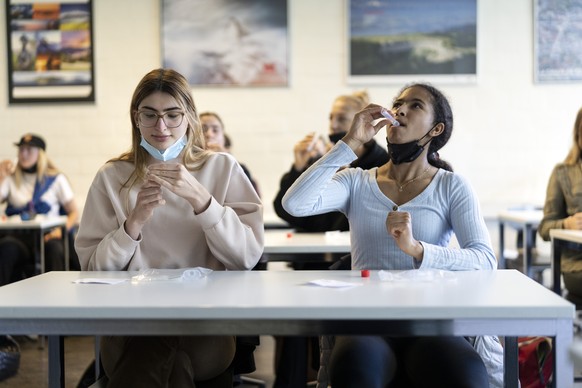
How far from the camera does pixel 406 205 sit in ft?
7.48

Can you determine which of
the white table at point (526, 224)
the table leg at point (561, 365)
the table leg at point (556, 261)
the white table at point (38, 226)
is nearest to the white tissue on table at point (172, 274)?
the table leg at point (561, 365)

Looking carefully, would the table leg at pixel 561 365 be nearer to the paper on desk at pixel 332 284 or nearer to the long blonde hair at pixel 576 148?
the paper on desk at pixel 332 284

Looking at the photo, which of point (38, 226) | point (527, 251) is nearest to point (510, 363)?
point (527, 251)

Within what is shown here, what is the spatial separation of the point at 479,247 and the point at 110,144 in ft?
14.0

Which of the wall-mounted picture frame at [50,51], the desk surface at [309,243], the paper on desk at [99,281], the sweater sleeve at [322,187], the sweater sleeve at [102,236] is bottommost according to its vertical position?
the desk surface at [309,243]

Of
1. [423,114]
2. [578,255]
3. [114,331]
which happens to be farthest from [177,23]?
[114,331]

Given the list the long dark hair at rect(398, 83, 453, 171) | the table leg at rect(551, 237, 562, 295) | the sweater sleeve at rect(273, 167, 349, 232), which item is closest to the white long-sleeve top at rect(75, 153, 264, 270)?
the long dark hair at rect(398, 83, 453, 171)

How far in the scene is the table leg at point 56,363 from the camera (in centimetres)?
198

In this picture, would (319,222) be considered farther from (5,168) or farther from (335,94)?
(5,168)

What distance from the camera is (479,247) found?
7.17ft

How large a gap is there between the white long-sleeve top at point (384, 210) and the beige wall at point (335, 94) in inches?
140

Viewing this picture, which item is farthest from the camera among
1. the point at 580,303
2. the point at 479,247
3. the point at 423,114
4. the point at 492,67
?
the point at 492,67

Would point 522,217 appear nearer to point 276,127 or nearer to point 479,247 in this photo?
point 276,127

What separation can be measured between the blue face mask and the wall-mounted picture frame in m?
3.88
